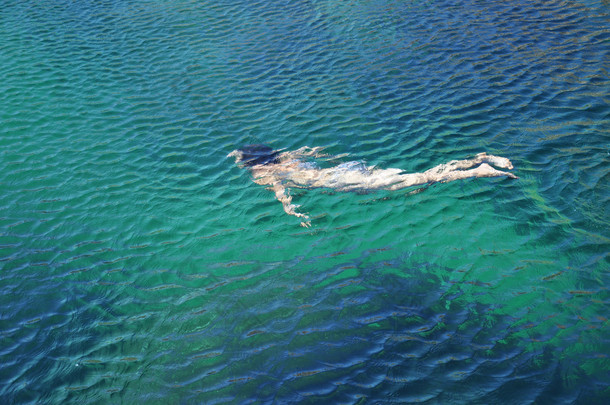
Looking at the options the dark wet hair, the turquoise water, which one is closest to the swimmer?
the dark wet hair

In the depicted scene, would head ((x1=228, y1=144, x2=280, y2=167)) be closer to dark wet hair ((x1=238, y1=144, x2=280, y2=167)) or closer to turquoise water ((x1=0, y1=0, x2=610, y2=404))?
dark wet hair ((x1=238, y1=144, x2=280, y2=167))

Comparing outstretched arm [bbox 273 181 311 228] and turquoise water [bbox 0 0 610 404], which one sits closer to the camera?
turquoise water [bbox 0 0 610 404]

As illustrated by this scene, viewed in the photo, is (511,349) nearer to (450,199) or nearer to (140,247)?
(450,199)

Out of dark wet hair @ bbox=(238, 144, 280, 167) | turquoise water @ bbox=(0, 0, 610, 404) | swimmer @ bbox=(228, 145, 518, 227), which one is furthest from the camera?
dark wet hair @ bbox=(238, 144, 280, 167)

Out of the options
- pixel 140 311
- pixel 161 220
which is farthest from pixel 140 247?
pixel 140 311

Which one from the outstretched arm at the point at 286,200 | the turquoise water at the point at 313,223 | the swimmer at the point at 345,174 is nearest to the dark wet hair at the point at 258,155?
the swimmer at the point at 345,174

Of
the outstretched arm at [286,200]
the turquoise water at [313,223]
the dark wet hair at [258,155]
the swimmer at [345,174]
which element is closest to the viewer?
the turquoise water at [313,223]

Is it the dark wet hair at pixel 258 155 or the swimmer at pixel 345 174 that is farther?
the dark wet hair at pixel 258 155

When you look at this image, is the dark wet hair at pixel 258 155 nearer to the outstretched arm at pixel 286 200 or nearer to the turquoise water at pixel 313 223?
the turquoise water at pixel 313 223
